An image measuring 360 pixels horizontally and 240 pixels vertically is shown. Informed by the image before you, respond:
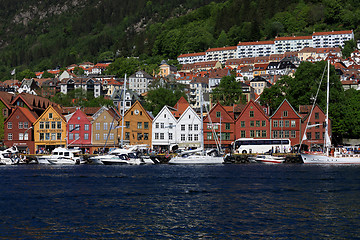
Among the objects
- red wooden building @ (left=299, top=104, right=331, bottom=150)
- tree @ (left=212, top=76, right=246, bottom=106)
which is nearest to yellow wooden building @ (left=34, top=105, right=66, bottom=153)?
red wooden building @ (left=299, top=104, right=331, bottom=150)

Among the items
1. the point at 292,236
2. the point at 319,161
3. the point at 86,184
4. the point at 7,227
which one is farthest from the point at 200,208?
the point at 319,161

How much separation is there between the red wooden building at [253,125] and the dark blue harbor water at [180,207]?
4386cm

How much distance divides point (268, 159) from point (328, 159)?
10.0m

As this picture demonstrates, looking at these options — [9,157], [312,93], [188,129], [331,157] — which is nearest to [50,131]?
[9,157]

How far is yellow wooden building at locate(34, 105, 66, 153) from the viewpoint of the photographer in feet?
369

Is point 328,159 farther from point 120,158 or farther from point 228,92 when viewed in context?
point 228,92

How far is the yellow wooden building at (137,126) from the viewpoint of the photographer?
368 ft

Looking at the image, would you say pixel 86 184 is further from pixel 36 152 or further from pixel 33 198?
pixel 36 152

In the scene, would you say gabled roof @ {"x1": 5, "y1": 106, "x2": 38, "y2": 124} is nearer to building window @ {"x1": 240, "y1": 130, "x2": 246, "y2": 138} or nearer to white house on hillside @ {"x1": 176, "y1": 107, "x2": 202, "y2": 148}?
white house on hillside @ {"x1": 176, "y1": 107, "x2": 202, "y2": 148}

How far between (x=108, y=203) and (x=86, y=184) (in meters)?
14.2

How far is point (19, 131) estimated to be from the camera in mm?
113000

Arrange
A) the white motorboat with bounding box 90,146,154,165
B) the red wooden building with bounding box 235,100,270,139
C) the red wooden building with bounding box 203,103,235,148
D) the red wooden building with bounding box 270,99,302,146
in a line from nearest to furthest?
1. the white motorboat with bounding box 90,146,154,165
2. the red wooden building with bounding box 270,99,302,146
3. the red wooden building with bounding box 235,100,270,139
4. the red wooden building with bounding box 203,103,235,148

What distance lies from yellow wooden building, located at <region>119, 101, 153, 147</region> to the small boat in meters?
26.6

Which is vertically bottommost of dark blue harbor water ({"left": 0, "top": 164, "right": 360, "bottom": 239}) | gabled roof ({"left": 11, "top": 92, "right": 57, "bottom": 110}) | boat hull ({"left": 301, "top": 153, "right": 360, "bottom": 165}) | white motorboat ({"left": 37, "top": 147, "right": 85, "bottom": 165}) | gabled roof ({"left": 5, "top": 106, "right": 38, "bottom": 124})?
dark blue harbor water ({"left": 0, "top": 164, "right": 360, "bottom": 239})
